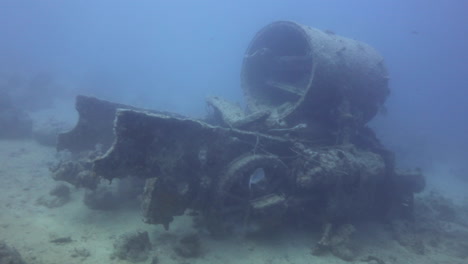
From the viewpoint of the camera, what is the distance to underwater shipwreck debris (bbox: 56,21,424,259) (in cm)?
632

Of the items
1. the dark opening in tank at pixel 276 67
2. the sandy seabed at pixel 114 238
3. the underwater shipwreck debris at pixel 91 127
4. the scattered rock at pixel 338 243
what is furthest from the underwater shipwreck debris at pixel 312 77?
the underwater shipwreck debris at pixel 91 127

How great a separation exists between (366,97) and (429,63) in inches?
6644

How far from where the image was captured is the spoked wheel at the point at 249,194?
6.86 m

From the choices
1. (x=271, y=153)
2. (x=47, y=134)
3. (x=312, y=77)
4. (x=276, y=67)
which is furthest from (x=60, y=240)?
(x=276, y=67)

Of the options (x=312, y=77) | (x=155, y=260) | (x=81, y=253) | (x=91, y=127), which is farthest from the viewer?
(x=91, y=127)

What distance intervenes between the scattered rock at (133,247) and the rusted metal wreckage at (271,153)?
0.34m

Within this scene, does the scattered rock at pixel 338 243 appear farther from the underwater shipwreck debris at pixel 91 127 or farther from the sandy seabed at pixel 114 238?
the underwater shipwreck debris at pixel 91 127

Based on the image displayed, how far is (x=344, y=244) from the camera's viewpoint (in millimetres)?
7402

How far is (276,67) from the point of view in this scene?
471 inches

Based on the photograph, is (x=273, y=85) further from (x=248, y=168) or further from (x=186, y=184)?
(x=186, y=184)

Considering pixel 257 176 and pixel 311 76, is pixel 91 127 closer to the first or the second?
pixel 257 176

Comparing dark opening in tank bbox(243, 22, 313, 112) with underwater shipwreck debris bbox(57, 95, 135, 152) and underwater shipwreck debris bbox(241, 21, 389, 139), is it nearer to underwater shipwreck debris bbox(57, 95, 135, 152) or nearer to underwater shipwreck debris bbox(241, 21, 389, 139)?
underwater shipwreck debris bbox(241, 21, 389, 139)

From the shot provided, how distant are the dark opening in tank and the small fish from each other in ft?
11.8

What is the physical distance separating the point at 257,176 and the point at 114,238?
3.19m
